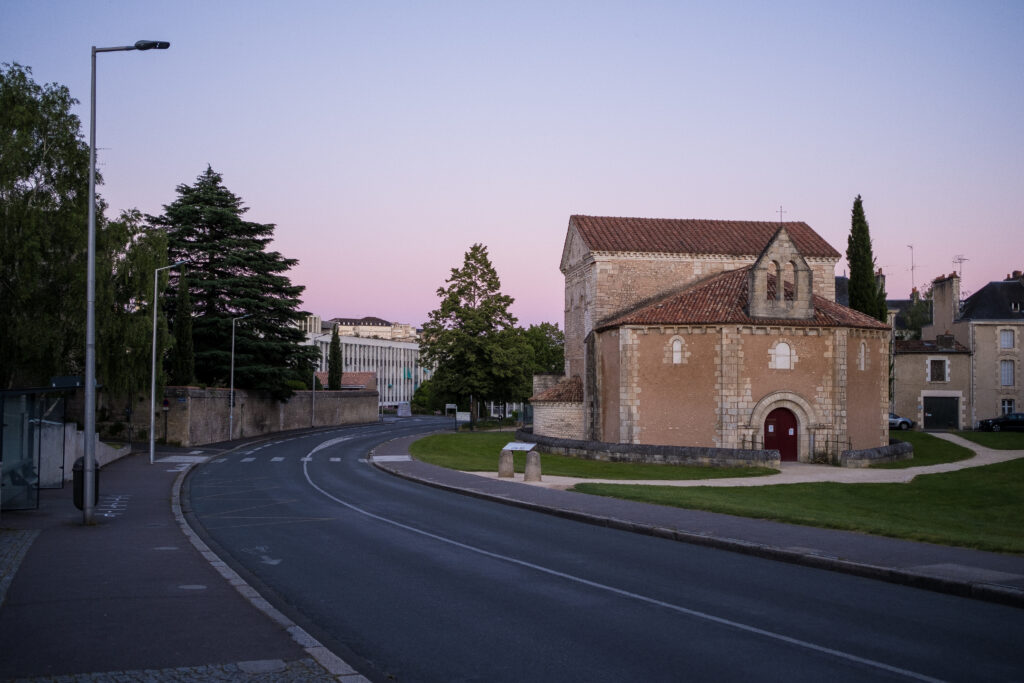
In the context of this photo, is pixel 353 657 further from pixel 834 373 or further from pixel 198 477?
pixel 834 373

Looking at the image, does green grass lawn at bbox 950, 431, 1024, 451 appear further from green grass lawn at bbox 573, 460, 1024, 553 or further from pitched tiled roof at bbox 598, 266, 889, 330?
green grass lawn at bbox 573, 460, 1024, 553

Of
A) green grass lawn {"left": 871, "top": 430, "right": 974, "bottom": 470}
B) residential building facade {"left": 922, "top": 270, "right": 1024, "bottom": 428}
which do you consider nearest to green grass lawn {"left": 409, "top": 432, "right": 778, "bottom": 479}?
green grass lawn {"left": 871, "top": 430, "right": 974, "bottom": 470}

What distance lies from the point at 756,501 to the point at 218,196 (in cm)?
4816

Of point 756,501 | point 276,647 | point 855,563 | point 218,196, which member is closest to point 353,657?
point 276,647

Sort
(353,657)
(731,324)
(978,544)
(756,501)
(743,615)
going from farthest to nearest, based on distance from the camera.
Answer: (731,324)
(756,501)
(978,544)
(743,615)
(353,657)

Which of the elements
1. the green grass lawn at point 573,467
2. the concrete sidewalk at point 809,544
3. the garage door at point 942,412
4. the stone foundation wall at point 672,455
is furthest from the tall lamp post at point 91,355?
the garage door at point 942,412

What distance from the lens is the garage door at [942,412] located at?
6594 cm

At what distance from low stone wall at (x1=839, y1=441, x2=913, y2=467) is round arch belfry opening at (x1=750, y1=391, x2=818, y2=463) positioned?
2048 mm

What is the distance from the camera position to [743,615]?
31.5 ft

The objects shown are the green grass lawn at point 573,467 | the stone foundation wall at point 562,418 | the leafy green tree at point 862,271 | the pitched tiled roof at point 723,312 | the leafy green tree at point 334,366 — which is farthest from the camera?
the leafy green tree at point 334,366

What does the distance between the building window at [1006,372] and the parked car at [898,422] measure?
7.62 meters

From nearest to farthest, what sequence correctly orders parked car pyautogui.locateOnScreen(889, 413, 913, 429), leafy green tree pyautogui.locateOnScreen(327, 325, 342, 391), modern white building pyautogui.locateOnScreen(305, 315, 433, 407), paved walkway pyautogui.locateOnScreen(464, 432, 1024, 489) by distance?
paved walkway pyautogui.locateOnScreen(464, 432, 1024, 489), parked car pyautogui.locateOnScreen(889, 413, 913, 429), leafy green tree pyautogui.locateOnScreen(327, 325, 342, 391), modern white building pyautogui.locateOnScreen(305, 315, 433, 407)

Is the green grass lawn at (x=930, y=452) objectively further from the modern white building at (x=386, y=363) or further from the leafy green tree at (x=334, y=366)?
the modern white building at (x=386, y=363)

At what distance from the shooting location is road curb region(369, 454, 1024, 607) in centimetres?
1039
